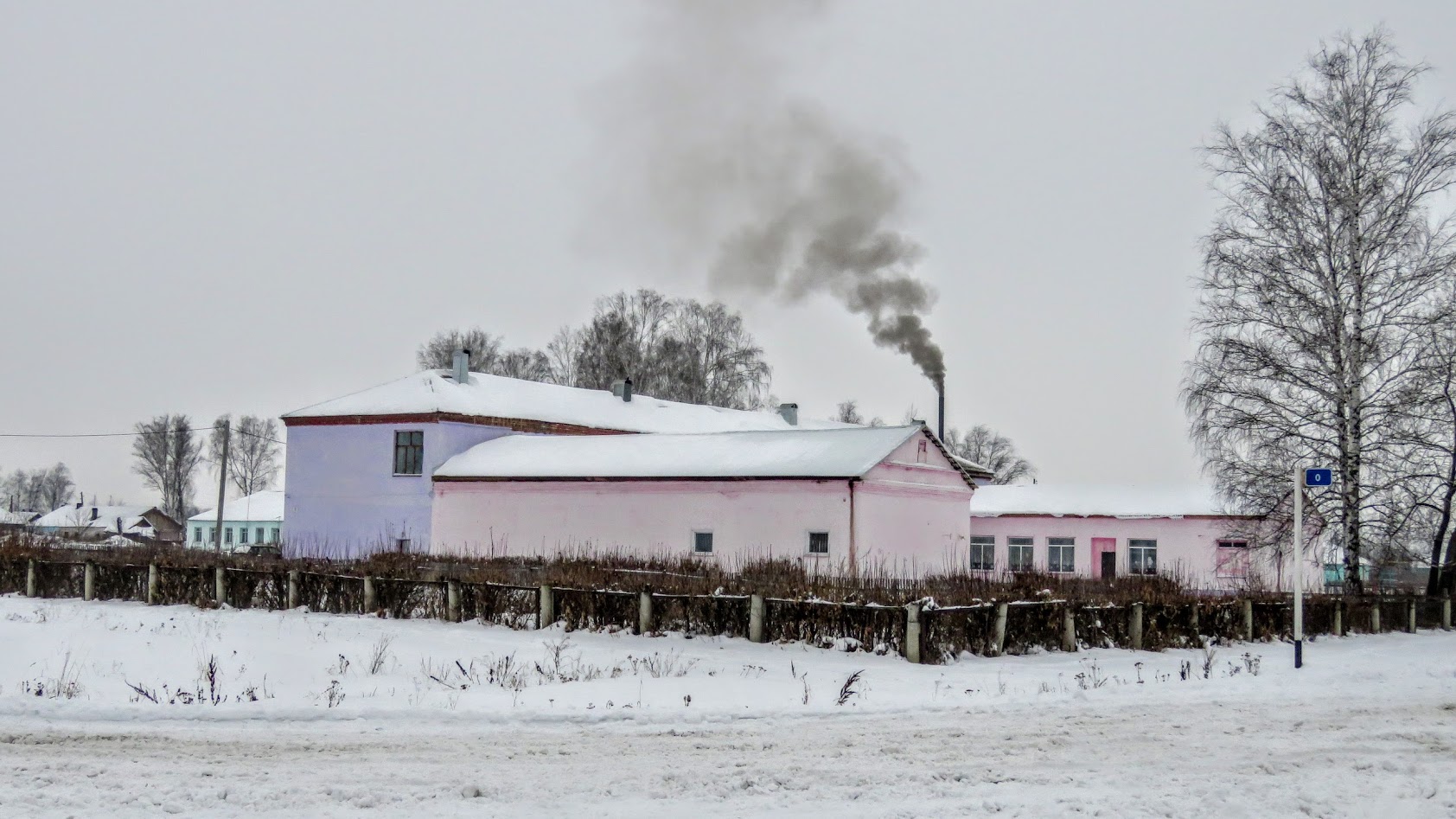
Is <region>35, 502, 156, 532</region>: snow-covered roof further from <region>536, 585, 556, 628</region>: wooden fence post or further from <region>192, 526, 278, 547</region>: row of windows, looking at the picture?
<region>536, 585, 556, 628</region>: wooden fence post

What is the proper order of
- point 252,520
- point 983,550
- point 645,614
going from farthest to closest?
point 252,520, point 983,550, point 645,614

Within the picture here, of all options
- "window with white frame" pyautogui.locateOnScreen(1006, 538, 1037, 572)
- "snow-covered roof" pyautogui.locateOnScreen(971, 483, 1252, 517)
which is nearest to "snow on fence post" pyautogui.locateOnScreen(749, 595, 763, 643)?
"snow-covered roof" pyautogui.locateOnScreen(971, 483, 1252, 517)

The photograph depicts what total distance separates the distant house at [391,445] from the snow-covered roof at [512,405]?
0.17ft

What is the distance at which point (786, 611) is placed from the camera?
54.2ft

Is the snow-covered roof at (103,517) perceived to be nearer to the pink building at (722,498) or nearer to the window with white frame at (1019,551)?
the pink building at (722,498)

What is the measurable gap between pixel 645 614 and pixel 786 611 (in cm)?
214

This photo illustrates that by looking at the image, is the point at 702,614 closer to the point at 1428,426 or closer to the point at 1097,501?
the point at 1428,426

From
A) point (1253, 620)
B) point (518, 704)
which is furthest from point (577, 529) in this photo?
point (518, 704)

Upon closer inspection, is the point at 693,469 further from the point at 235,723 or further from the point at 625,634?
the point at 235,723

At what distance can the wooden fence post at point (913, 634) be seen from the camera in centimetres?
1495

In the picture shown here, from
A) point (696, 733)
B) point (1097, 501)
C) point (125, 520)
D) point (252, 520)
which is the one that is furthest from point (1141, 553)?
point (125, 520)

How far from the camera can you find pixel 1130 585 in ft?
68.7

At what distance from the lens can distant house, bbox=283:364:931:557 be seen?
37.2 m

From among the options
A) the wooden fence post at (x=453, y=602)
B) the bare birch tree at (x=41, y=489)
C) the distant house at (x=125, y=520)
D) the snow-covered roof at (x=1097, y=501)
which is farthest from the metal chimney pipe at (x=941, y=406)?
the bare birch tree at (x=41, y=489)
